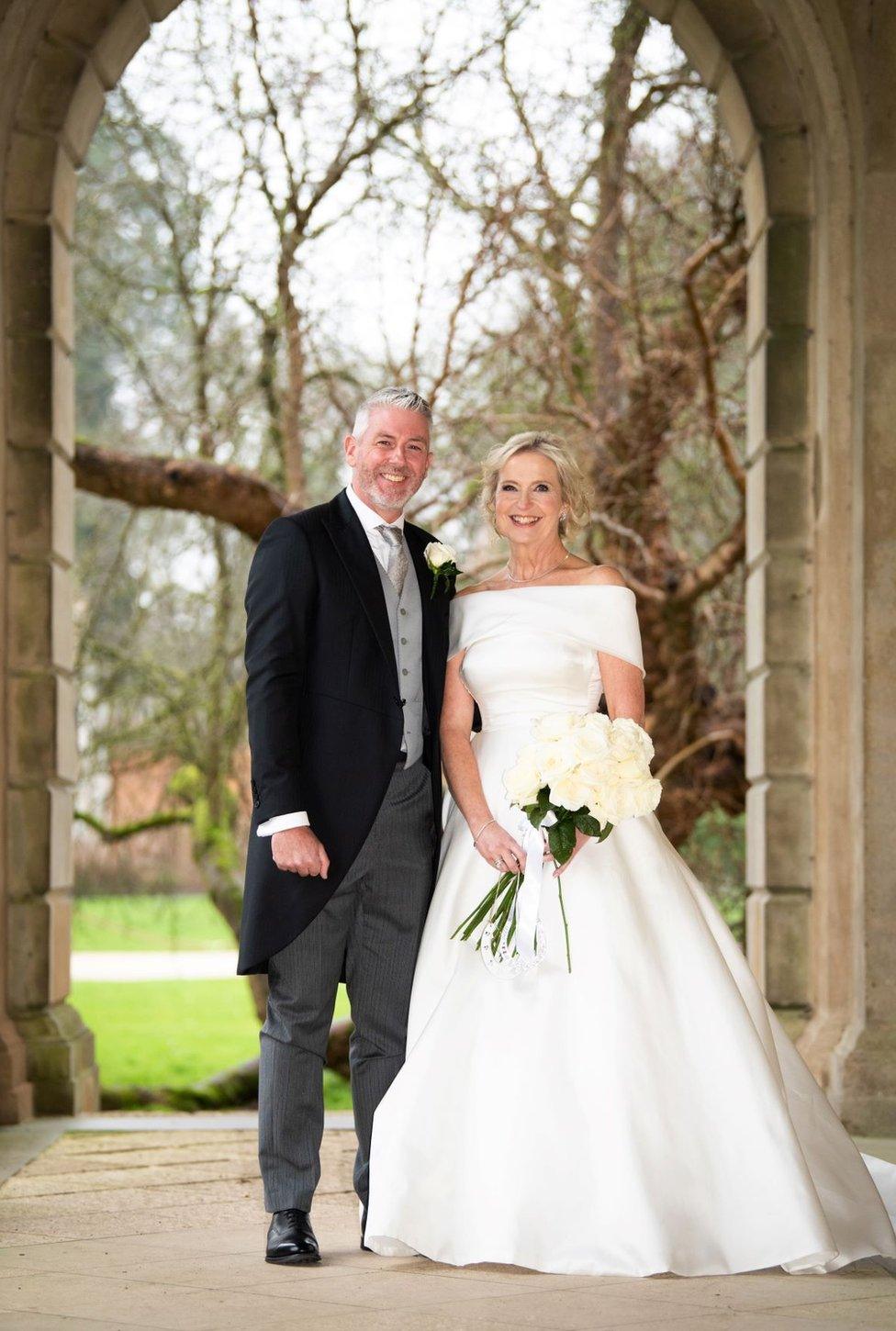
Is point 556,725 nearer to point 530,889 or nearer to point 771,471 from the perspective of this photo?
point 530,889

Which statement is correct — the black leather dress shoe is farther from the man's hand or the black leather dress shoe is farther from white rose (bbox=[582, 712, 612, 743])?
white rose (bbox=[582, 712, 612, 743])

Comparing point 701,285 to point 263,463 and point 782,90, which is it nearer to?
point 263,463

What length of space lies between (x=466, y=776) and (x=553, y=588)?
454mm

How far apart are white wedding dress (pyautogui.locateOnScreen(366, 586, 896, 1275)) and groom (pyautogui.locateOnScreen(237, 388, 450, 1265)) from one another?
0.13 meters

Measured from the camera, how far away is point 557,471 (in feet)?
11.4

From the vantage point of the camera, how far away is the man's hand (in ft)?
10.2

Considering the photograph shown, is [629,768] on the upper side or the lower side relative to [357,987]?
upper

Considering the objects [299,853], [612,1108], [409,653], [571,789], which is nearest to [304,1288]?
[612,1108]

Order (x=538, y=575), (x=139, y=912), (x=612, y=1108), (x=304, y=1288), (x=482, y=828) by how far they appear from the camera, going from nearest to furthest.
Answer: (x=304, y=1288), (x=612, y=1108), (x=482, y=828), (x=538, y=575), (x=139, y=912)

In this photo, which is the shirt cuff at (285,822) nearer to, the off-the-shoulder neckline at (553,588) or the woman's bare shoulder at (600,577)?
the off-the-shoulder neckline at (553,588)

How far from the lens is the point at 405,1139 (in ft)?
9.94

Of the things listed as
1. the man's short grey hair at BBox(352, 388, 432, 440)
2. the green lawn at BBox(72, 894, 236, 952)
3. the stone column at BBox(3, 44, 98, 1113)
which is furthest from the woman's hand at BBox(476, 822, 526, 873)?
the green lawn at BBox(72, 894, 236, 952)

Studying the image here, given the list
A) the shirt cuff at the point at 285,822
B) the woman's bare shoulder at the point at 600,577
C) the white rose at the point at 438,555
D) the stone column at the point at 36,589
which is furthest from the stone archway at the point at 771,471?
the shirt cuff at the point at 285,822

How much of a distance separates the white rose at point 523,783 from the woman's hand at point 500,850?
0.40 ft
